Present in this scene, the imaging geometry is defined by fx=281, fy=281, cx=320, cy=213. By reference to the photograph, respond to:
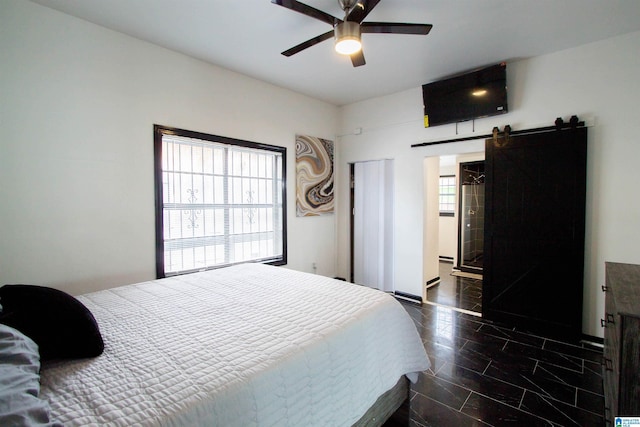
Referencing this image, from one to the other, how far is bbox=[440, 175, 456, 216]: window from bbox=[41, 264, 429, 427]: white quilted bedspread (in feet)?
17.6

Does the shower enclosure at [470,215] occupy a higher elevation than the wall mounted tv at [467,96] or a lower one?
lower

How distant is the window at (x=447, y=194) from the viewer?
22.0 ft

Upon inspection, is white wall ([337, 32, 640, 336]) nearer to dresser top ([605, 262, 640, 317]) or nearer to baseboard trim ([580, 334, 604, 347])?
baseboard trim ([580, 334, 604, 347])

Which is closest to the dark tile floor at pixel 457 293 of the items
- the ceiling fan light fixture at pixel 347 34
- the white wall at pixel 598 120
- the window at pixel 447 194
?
the white wall at pixel 598 120

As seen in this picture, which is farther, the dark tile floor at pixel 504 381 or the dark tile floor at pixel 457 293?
the dark tile floor at pixel 457 293

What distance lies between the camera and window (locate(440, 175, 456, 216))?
669cm

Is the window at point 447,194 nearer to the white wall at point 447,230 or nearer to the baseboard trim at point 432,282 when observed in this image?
the white wall at point 447,230

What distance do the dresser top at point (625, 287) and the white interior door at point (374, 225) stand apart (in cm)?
261

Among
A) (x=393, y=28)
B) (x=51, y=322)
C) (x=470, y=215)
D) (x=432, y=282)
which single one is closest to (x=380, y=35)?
(x=393, y=28)

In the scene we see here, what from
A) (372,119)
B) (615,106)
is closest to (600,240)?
(615,106)

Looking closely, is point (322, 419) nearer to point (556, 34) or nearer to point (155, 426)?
point (155, 426)

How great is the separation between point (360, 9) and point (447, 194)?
5.71 m

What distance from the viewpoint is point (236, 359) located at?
1.17 meters

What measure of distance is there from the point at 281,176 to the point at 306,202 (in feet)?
1.92
